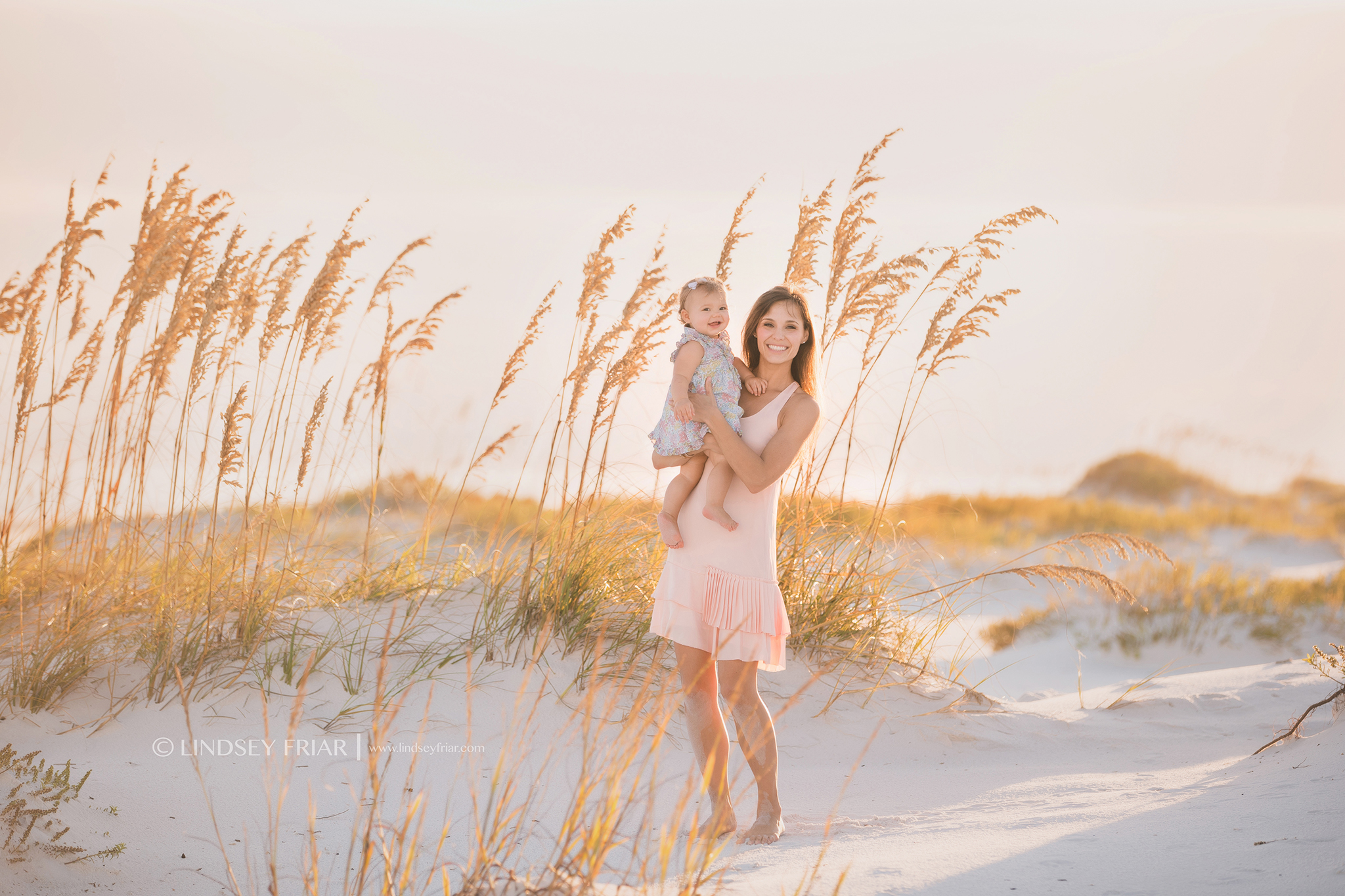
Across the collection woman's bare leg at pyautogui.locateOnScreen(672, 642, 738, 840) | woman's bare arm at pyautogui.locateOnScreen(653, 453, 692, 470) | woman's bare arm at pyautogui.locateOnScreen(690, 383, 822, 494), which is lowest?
woman's bare leg at pyautogui.locateOnScreen(672, 642, 738, 840)

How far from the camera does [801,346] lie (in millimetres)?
3201

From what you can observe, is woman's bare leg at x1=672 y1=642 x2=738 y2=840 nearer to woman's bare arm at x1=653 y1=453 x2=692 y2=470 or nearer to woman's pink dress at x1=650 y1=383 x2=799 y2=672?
woman's pink dress at x1=650 y1=383 x2=799 y2=672

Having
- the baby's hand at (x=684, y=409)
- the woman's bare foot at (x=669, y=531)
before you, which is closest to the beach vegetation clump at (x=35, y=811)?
the woman's bare foot at (x=669, y=531)

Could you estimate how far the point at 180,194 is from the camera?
4367 mm

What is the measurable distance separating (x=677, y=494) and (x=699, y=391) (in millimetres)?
351

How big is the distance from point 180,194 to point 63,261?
62cm

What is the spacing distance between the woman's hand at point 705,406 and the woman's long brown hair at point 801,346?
271 mm

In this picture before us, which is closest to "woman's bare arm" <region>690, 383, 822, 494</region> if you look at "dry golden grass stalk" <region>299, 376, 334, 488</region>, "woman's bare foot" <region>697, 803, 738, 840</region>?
"woman's bare foot" <region>697, 803, 738, 840</region>

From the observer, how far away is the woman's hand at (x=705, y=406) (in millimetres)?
2906

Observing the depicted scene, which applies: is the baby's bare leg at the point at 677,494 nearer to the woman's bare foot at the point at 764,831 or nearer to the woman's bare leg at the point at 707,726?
the woman's bare leg at the point at 707,726

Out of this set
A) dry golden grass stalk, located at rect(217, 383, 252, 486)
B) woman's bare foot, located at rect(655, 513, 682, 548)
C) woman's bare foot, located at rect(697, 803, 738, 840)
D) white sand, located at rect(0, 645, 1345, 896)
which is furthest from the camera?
dry golden grass stalk, located at rect(217, 383, 252, 486)

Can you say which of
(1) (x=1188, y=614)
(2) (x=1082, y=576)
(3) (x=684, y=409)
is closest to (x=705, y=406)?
(3) (x=684, y=409)

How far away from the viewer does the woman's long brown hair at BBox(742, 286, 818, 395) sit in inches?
122

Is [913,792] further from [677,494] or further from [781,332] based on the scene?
[781,332]
